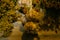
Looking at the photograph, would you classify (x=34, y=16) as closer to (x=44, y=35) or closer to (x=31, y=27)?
(x=31, y=27)

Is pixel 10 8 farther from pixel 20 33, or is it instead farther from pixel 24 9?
pixel 20 33

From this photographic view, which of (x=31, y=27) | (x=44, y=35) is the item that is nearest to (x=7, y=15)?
(x=31, y=27)

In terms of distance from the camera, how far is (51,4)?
5.42 feet

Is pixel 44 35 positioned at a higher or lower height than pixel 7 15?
lower

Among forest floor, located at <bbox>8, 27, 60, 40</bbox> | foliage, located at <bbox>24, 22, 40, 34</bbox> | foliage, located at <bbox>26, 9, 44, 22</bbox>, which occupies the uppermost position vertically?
foliage, located at <bbox>26, 9, 44, 22</bbox>

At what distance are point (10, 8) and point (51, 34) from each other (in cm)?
45

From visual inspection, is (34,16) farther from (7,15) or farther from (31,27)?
(7,15)

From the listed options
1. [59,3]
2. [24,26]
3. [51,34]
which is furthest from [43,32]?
[59,3]

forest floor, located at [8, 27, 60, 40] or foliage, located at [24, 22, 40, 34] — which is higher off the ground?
foliage, located at [24, 22, 40, 34]

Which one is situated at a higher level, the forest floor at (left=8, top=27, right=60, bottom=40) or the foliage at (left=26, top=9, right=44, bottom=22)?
the foliage at (left=26, top=9, right=44, bottom=22)

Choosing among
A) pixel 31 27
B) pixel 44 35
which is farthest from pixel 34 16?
pixel 44 35

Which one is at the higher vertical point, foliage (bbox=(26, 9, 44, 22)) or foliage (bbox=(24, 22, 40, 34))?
foliage (bbox=(26, 9, 44, 22))

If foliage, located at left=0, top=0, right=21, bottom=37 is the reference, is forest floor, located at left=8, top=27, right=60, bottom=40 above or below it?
below

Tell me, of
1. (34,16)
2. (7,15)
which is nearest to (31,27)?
(34,16)
